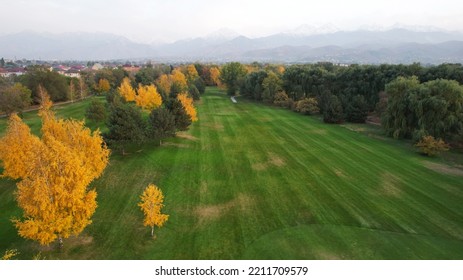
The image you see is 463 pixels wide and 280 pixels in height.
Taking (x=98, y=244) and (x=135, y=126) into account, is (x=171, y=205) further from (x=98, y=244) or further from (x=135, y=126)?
(x=135, y=126)

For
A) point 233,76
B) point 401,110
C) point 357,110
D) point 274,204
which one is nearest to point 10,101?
point 274,204

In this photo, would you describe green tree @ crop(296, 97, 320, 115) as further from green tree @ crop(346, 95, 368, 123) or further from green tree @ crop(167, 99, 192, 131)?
green tree @ crop(167, 99, 192, 131)

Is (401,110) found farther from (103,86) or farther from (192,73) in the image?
(192,73)

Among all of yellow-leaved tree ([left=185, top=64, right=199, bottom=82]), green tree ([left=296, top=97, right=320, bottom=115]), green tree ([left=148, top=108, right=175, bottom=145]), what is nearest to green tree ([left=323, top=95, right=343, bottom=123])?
green tree ([left=296, top=97, right=320, bottom=115])

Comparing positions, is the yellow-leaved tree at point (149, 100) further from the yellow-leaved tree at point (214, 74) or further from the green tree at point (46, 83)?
the yellow-leaved tree at point (214, 74)

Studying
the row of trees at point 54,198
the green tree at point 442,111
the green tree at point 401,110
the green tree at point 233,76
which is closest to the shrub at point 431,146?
the green tree at point 442,111
